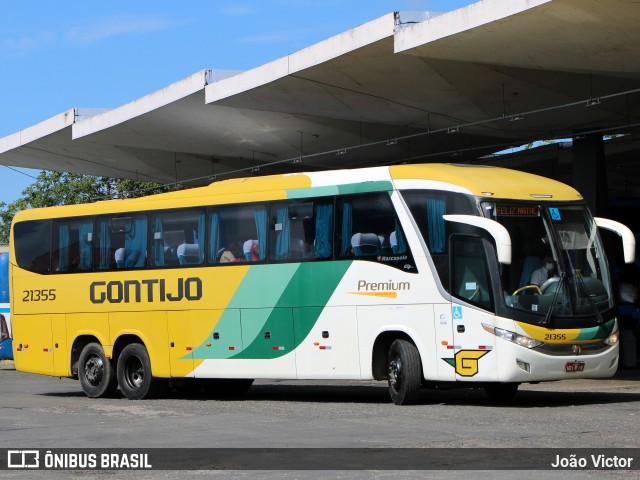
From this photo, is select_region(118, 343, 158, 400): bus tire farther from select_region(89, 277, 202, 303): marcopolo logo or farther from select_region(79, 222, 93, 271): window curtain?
select_region(79, 222, 93, 271): window curtain

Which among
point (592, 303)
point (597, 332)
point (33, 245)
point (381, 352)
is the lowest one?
point (381, 352)

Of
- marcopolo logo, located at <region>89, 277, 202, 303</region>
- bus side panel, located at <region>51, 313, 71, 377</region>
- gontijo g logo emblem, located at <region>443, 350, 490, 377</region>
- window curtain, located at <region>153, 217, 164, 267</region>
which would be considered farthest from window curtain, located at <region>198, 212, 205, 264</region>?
gontijo g logo emblem, located at <region>443, 350, 490, 377</region>

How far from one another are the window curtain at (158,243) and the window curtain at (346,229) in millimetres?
3715

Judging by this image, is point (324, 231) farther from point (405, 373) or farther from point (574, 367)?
point (574, 367)

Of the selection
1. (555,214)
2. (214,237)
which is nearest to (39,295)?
(214,237)

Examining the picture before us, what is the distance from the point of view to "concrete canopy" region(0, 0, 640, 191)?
21.6m

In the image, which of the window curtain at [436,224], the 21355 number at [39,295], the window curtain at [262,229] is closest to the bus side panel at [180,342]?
the window curtain at [262,229]

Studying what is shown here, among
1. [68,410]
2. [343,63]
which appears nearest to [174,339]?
[68,410]

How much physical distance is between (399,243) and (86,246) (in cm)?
670

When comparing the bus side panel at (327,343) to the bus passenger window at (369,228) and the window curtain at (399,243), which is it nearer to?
the bus passenger window at (369,228)

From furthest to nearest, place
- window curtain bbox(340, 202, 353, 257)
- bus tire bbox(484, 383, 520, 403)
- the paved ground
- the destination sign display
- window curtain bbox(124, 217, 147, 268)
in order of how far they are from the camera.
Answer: window curtain bbox(124, 217, 147, 268) < bus tire bbox(484, 383, 520, 403) < window curtain bbox(340, 202, 353, 257) < the destination sign display < the paved ground

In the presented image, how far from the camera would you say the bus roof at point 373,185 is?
17.0 metres

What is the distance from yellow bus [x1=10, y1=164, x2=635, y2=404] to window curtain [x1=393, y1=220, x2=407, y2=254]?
33 mm

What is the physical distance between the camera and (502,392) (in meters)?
18.2
